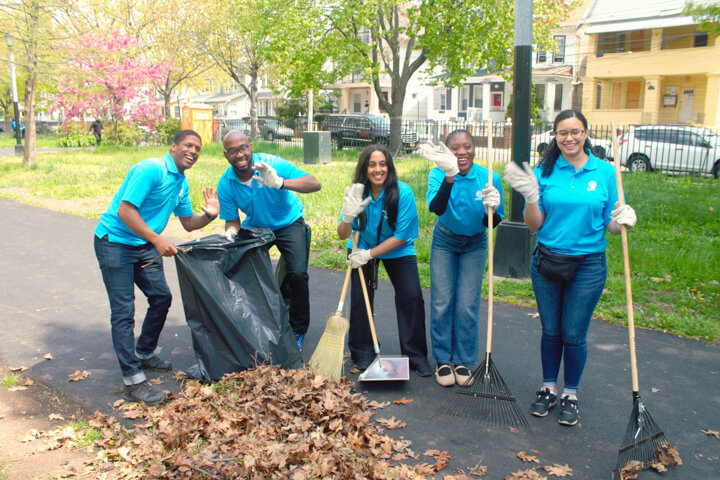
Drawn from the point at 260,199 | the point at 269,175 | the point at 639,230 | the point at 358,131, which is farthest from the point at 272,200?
the point at 358,131

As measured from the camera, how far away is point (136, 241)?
417 cm

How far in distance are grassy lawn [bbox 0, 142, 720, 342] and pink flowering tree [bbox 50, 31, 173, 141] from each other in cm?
731

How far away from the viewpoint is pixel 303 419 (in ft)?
12.2

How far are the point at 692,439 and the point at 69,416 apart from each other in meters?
3.99

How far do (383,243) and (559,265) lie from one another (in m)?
1.26

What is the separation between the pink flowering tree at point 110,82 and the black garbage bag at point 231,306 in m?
22.7

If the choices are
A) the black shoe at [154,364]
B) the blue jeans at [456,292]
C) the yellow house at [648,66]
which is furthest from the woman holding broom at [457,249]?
the yellow house at [648,66]

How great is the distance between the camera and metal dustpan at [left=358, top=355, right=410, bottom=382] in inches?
167

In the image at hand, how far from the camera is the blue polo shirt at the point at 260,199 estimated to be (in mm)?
4668

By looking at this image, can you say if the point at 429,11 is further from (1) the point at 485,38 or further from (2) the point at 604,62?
(2) the point at 604,62

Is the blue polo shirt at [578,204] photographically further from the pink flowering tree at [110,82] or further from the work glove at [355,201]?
the pink flowering tree at [110,82]

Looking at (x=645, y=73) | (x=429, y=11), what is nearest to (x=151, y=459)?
(x=429, y=11)

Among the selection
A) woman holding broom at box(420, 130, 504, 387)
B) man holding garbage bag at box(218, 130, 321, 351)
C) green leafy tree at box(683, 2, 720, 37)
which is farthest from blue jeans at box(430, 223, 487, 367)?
green leafy tree at box(683, 2, 720, 37)

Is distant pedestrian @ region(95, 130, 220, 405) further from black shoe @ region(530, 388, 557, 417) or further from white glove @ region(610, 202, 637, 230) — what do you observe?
white glove @ region(610, 202, 637, 230)
